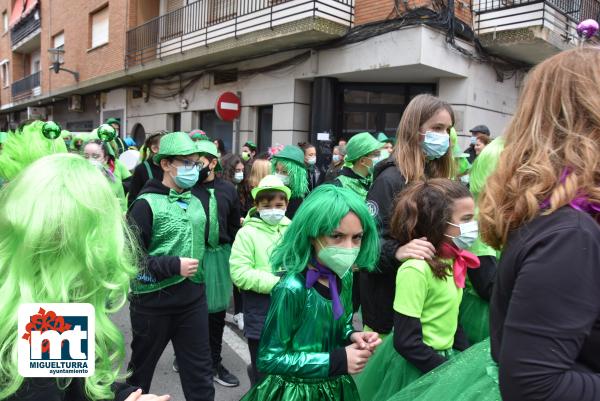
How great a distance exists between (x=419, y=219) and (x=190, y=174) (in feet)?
5.02

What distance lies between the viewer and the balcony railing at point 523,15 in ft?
31.2

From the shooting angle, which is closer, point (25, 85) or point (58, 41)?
point (58, 41)

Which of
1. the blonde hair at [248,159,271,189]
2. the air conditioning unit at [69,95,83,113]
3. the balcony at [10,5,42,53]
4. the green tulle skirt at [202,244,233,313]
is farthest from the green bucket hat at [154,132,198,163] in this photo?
the balcony at [10,5,42,53]

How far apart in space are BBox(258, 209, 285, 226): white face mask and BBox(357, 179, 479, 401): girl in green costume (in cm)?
115

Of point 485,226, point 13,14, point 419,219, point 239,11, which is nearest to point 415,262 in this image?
point 419,219

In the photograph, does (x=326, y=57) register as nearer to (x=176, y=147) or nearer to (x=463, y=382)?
(x=176, y=147)

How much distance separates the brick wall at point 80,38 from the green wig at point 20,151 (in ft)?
46.9

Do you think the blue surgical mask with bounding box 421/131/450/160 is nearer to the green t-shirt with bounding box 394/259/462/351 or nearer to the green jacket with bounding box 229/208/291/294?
the green t-shirt with bounding box 394/259/462/351

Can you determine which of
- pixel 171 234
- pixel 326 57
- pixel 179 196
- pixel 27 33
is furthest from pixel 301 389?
pixel 27 33

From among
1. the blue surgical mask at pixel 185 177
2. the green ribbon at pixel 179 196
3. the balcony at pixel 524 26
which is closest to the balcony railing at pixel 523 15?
the balcony at pixel 524 26

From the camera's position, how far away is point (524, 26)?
955 cm

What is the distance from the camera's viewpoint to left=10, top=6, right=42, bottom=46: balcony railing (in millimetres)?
24294

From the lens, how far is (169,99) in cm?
1573

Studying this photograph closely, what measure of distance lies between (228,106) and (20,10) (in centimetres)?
2173
